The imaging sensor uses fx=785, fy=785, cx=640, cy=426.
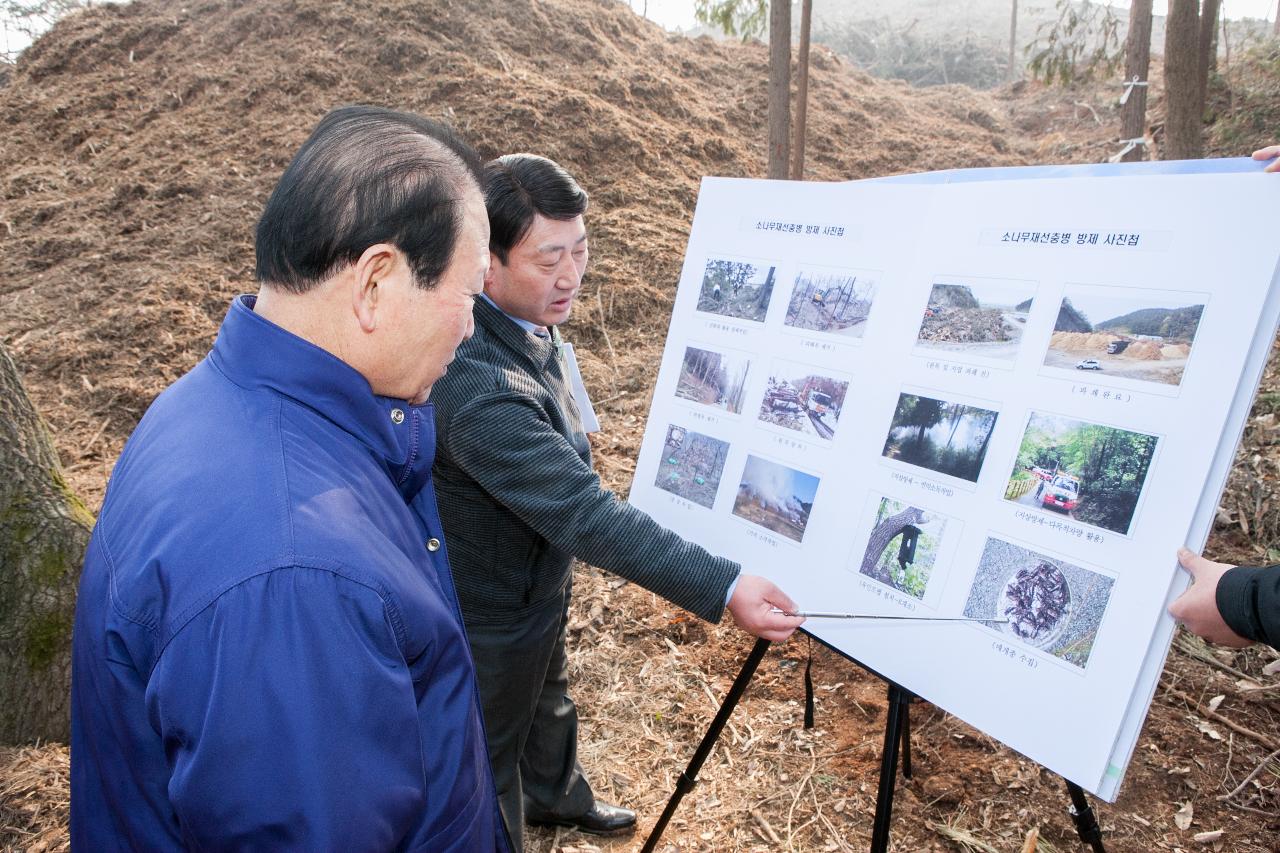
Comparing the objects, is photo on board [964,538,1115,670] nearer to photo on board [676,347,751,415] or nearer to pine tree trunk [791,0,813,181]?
photo on board [676,347,751,415]

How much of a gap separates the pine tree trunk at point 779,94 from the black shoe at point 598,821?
5.52 m

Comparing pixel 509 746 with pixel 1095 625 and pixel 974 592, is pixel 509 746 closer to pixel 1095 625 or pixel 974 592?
pixel 974 592

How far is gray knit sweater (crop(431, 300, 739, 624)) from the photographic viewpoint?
168cm

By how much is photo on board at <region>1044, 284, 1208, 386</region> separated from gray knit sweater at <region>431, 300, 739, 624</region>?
820 millimetres

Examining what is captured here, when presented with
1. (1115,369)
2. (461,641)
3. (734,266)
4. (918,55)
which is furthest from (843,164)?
(918,55)

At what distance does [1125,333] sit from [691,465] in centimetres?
111

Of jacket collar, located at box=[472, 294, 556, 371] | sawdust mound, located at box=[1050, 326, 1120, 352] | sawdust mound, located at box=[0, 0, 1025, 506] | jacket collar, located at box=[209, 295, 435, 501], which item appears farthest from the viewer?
sawdust mound, located at box=[0, 0, 1025, 506]

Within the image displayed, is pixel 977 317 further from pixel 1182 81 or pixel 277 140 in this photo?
pixel 277 140

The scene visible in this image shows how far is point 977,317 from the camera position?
63.6 inches

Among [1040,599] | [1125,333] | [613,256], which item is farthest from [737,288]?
[613,256]

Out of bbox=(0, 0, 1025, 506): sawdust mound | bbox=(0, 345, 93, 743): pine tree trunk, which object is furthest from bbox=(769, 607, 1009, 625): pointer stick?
bbox=(0, 0, 1025, 506): sawdust mound

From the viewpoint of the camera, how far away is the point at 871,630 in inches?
68.7

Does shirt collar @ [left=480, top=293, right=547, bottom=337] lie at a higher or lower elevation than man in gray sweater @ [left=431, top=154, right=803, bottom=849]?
higher

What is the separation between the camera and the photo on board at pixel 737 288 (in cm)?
207
